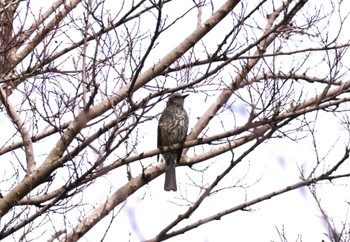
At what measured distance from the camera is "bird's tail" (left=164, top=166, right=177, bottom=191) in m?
6.70

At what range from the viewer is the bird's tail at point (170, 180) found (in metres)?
6.70

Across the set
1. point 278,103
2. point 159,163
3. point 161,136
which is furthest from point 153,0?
point 161,136

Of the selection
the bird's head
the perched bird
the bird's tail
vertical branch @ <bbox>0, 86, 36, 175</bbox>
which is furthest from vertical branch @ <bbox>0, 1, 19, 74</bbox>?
the bird's head

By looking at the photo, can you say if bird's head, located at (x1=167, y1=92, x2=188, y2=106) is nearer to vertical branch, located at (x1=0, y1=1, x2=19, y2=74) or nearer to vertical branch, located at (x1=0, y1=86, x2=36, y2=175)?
vertical branch, located at (x1=0, y1=1, x2=19, y2=74)

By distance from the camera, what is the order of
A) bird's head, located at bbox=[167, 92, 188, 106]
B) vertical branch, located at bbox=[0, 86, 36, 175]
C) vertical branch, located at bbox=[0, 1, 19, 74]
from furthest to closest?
bird's head, located at bbox=[167, 92, 188, 106] < vertical branch, located at bbox=[0, 1, 19, 74] < vertical branch, located at bbox=[0, 86, 36, 175]

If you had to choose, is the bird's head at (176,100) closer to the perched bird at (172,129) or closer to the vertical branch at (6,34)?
the perched bird at (172,129)

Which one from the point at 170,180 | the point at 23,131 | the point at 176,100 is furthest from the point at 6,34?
the point at 176,100

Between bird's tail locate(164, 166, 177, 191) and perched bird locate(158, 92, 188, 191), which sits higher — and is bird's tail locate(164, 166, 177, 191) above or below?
below

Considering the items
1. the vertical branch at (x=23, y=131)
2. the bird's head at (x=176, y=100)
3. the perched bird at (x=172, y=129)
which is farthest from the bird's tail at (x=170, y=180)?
the vertical branch at (x=23, y=131)

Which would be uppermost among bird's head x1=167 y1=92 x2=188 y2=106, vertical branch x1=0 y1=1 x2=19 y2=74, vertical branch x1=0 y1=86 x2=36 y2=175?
bird's head x1=167 y1=92 x2=188 y2=106

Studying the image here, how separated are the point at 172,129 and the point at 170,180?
67 centimetres

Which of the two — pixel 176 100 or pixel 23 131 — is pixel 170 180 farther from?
pixel 23 131

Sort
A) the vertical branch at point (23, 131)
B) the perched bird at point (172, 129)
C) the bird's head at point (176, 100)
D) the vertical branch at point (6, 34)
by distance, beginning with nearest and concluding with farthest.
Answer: the vertical branch at point (23, 131), the vertical branch at point (6, 34), the perched bird at point (172, 129), the bird's head at point (176, 100)

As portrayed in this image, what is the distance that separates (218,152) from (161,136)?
148 cm
